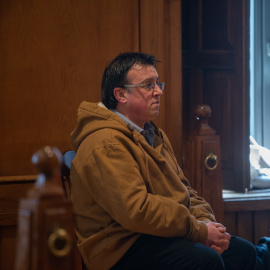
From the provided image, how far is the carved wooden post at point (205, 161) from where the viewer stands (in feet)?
7.17

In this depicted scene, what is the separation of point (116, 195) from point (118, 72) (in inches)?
23.7

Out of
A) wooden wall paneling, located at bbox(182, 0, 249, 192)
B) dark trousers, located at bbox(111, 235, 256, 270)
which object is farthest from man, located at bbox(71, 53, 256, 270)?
wooden wall paneling, located at bbox(182, 0, 249, 192)

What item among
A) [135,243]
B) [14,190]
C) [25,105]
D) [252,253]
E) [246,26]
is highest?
[246,26]

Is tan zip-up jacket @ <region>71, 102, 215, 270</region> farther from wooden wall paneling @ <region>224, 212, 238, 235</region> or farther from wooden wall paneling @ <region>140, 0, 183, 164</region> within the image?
wooden wall paneling @ <region>224, 212, 238, 235</region>

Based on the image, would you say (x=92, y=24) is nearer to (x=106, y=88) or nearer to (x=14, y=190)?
(x=106, y=88)

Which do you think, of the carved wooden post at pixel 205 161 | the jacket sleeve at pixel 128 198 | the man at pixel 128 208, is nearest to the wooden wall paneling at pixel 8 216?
the man at pixel 128 208

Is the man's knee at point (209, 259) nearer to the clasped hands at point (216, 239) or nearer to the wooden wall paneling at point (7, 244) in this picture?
the clasped hands at point (216, 239)

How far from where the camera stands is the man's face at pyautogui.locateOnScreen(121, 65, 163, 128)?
1.88 m

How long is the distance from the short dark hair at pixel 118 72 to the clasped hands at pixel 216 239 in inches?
26.2

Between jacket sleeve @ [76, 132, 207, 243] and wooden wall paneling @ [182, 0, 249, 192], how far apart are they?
1271 millimetres

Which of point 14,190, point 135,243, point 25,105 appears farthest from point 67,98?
point 135,243

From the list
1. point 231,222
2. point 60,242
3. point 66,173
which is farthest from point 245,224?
point 60,242

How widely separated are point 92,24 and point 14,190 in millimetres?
911

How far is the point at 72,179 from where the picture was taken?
5.55 ft
